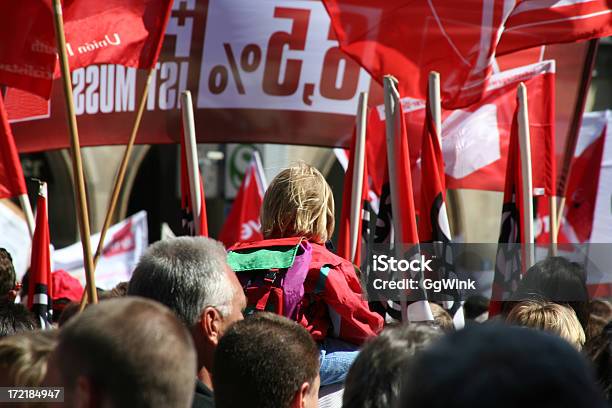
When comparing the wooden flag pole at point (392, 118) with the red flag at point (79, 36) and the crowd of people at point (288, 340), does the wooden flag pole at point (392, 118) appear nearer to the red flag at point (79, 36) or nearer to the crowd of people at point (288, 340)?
the crowd of people at point (288, 340)

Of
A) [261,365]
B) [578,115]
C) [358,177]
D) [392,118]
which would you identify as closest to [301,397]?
[261,365]

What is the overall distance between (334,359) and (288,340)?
806 millimetres

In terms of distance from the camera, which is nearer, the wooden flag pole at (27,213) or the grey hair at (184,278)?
the grey hair at (184,278)

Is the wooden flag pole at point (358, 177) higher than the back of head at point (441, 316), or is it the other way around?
the wooden flag pole at point (358, 177)

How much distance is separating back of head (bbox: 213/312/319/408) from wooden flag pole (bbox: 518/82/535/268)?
2.28m

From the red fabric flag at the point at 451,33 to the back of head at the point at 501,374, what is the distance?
3806 millimetres

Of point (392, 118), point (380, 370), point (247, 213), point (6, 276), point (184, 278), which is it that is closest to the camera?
point (380, 370)

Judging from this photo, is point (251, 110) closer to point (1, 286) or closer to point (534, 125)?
point (534, 125)

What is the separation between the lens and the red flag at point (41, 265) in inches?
185

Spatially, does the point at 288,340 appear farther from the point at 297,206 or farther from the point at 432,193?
the point at 432,193

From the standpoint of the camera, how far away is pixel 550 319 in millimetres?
3416

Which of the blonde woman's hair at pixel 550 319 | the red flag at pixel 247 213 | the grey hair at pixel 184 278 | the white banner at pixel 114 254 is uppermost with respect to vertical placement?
the grey hair at pixel 184 278

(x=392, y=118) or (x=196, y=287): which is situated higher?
(x=392, y=118)

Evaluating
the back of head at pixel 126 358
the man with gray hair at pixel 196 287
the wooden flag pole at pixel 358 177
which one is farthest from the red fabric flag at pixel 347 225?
the back of head at pixel 126 358
